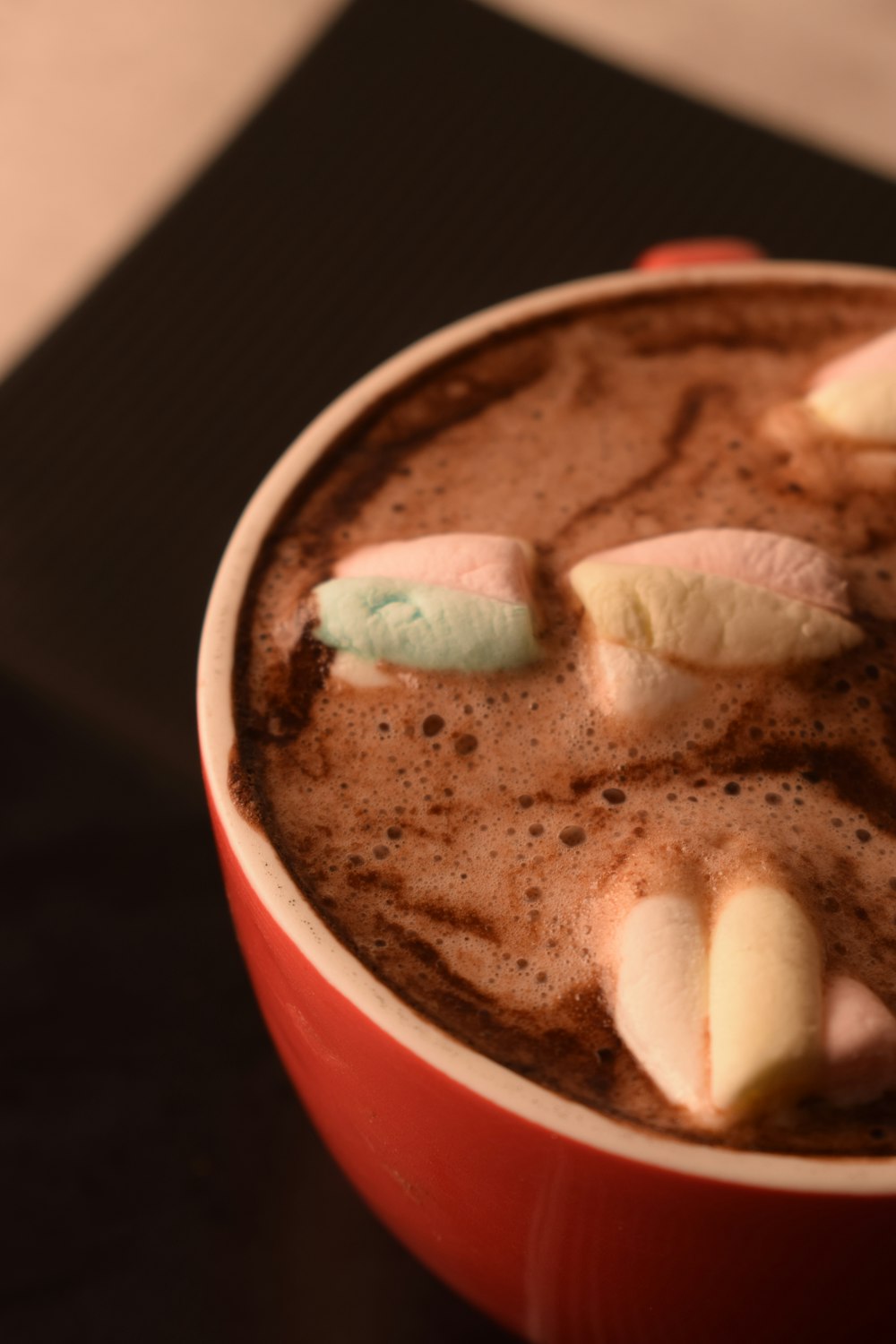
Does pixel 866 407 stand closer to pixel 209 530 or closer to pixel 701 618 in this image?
pixel 701 618

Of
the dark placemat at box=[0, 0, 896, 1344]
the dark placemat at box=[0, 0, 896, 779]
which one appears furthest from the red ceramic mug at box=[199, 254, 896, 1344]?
the dark placemat at box=[0, 0, 896, 779]

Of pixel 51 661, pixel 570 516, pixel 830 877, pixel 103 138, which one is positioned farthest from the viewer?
pixel 103 138

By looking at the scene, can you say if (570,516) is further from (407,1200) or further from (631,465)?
(407,1200)

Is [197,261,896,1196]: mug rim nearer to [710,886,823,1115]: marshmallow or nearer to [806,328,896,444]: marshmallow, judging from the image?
[710,886,823,1115]: marshmallow

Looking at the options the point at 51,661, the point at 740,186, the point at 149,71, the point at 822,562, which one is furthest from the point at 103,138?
the point at 822,562

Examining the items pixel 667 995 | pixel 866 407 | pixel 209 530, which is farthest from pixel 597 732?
pixel 209 530
